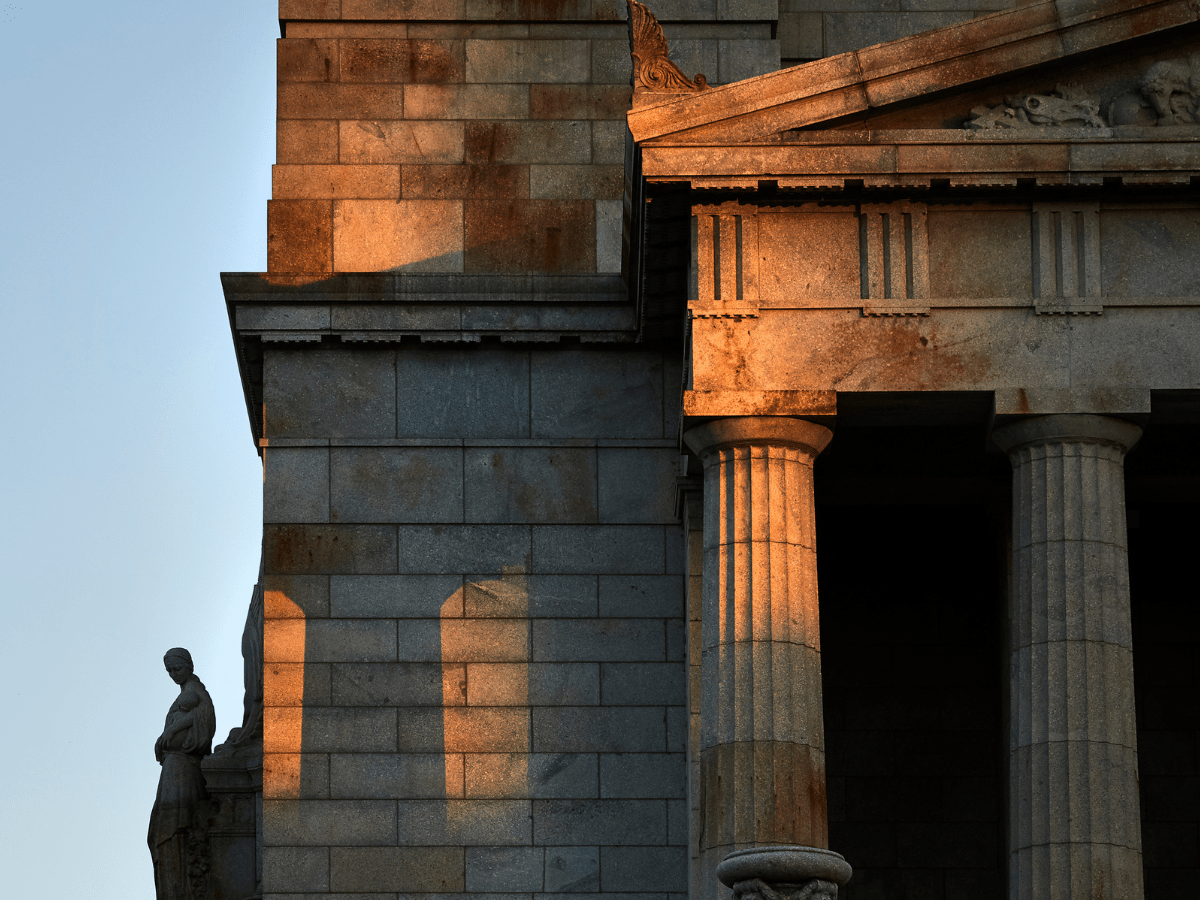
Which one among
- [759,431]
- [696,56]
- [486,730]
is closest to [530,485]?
[486,730]

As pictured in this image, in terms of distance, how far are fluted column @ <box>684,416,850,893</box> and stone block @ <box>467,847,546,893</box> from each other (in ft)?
14.6

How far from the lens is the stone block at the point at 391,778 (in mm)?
35062

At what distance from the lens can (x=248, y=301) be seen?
1448 inches

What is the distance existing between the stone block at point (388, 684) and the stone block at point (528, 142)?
8.37 meters

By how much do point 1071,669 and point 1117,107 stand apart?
7478 mm

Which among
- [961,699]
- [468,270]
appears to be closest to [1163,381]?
[961,699]

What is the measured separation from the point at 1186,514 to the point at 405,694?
1278 centimetres

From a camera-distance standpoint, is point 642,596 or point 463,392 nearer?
point 642,596

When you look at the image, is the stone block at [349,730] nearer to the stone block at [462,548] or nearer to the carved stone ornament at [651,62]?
the stone block at [462,548]

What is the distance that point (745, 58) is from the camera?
38.9 metres

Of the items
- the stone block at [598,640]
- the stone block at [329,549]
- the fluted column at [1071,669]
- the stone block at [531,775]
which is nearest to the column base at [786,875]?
the fluted column at [1071,669]

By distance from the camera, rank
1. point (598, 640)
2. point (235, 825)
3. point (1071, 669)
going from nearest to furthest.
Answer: point (1071, 669) < point (598, 640) < point (235, 825)

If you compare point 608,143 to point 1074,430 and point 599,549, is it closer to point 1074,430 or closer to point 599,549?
point 599,549

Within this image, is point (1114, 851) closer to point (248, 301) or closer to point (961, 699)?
point (961, 699)
